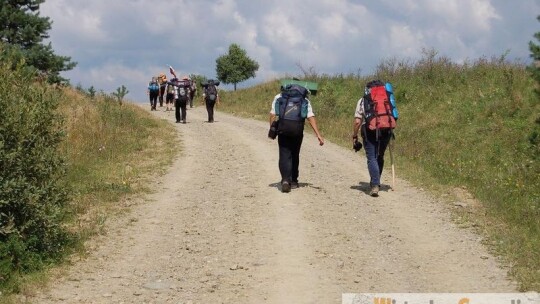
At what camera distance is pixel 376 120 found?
10.4 meters

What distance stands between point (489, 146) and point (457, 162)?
1.98 metres

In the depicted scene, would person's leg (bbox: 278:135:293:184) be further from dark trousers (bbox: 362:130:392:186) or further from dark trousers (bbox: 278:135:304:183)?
dark trousers (bbox: 362:130:392:186)

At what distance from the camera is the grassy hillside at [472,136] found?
8805 millimetres

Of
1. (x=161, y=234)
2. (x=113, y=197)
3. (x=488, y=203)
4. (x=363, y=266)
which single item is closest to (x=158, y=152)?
(x=113, y=197)

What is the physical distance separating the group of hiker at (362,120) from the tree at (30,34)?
49.6 feet

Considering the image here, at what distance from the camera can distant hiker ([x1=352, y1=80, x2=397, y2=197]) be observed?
10.5 m

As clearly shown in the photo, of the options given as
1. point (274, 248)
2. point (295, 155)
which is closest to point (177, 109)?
point (295, 155)

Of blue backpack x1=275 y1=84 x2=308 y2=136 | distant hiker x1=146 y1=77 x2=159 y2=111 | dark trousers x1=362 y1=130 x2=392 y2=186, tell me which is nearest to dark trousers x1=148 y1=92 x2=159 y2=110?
distant hiker x1=146 y1=77 x2=159 y2=111

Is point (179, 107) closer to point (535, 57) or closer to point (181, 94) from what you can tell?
point (181, 94)

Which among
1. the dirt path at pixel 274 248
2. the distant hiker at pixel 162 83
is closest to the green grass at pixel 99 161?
the dirt path at pixel 274 248

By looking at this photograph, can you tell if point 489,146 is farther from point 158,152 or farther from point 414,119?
point 158,152

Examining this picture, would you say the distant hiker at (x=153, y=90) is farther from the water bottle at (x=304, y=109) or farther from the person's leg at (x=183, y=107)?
the water bottle at (x=304, y=109)

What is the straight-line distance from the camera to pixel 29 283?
6.17 meters

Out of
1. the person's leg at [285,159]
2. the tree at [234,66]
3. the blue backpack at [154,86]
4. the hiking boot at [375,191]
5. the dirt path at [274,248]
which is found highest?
the tree at [234,66]
